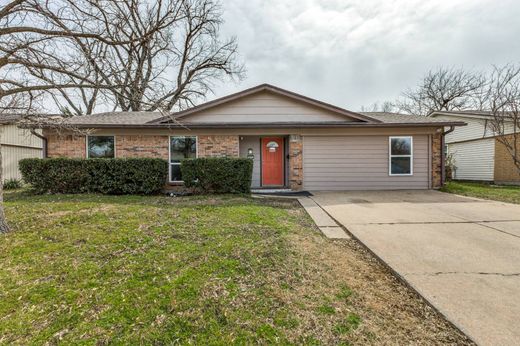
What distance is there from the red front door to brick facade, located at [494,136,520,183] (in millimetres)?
11520

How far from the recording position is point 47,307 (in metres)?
2.23

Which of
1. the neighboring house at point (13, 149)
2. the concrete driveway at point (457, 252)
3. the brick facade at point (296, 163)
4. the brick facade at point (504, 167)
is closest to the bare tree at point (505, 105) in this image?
the brick facade at point (504, 167)

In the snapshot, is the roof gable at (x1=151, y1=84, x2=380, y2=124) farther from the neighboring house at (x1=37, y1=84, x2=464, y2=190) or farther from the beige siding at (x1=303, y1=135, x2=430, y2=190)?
the beige siding at (x1=303, y1=135, x2=430, y2=190)

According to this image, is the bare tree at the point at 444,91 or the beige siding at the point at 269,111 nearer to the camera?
the beige siding at the point at 269,111

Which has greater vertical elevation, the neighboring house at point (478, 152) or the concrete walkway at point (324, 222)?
the neighboring house at point (478, 152)

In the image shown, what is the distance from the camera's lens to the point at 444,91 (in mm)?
27000

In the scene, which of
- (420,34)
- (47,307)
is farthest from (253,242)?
(420,34)

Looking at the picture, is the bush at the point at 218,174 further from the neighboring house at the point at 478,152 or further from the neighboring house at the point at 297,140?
the neighboring house at the point at 478,152

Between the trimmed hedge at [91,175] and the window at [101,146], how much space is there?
1.55 meters

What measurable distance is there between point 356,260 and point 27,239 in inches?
188

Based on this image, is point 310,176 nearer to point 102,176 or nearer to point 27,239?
point 102,176

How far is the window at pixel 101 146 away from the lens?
996cm

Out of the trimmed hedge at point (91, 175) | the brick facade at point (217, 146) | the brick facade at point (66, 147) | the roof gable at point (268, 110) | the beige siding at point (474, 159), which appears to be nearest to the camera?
the trimmed hedge at point (91, 175)

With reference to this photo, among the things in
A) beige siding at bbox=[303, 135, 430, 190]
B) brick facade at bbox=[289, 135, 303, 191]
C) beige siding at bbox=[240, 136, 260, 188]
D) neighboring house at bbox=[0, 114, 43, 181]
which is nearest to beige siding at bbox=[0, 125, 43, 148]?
neighboring house at bbox=[0, 114, 43, 181]
